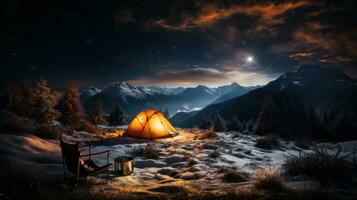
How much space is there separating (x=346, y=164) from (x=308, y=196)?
309 cm

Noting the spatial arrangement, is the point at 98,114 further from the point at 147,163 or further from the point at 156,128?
the point at 147,163

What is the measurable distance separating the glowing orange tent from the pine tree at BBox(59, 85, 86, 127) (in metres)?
13.3

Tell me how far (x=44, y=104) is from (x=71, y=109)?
3976 mm

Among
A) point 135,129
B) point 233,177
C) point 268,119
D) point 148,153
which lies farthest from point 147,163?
point 268,119

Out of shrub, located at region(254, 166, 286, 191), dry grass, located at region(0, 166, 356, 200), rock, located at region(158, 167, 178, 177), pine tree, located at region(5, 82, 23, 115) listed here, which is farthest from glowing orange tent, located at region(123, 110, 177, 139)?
pine tree, located at region(5, 82, 23, 115)

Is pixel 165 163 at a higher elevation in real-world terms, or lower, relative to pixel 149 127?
lower

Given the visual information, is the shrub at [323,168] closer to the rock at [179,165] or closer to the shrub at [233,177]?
the shrub at [233,177]

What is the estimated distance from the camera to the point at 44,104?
23.5 metres

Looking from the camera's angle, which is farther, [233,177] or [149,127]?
[149,127]

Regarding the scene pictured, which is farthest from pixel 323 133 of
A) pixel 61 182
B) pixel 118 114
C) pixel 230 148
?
pixel 61 182

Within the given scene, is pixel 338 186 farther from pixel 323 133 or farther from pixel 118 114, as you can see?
pixel 323 133

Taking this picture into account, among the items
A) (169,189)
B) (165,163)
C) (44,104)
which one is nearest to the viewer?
(169,189)

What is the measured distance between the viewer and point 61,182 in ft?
19.5

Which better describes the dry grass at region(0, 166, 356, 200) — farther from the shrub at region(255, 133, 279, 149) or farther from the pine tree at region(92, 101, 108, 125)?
the pine tree at region(92, 101, 108, 125)
